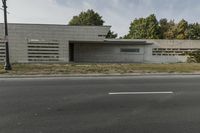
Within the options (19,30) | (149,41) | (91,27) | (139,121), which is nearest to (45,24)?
(19,30)

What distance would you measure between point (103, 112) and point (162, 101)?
2463 millimetres

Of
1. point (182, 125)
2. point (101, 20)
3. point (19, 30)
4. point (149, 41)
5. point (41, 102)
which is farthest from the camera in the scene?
point (101, 20)

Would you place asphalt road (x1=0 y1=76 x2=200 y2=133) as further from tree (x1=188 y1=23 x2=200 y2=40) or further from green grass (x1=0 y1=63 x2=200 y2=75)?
tree (x1=188 y1=23 x2=200 y2=40)

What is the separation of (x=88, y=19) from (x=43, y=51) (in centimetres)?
3472

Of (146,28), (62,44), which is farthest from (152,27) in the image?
(62,44)

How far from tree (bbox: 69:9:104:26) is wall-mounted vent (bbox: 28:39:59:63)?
111ft

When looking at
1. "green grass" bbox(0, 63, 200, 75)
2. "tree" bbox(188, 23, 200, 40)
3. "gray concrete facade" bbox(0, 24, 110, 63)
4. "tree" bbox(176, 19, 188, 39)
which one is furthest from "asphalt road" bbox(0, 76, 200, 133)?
"tree" bbox(188, 23, 200, 40)

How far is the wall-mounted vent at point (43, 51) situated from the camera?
33156mm

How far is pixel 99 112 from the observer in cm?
749

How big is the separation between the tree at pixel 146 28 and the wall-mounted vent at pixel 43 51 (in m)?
35.4

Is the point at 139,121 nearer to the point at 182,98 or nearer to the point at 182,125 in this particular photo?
the point at 182,125

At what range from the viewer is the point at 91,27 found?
33.9 m

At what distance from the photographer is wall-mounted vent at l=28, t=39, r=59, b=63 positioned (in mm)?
33156

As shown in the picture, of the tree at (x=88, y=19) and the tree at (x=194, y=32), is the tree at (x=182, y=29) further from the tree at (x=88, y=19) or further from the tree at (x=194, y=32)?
the tree at (x=88, y=19)
